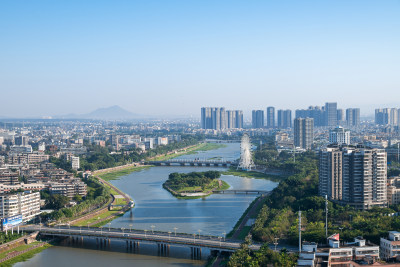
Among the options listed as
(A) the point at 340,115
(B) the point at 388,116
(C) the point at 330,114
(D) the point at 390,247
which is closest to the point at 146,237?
(D) the point at 390,247

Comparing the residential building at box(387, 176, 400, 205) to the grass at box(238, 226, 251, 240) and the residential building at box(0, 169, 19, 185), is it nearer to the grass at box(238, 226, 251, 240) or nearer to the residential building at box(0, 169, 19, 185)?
the grass at box(238, 226, 251, 240)

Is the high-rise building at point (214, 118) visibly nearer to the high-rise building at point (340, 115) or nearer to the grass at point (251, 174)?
the high-rise building at point (340, 115)

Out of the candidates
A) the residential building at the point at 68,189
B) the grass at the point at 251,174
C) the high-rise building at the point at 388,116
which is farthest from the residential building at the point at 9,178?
the high-rise building at the point at 388,116

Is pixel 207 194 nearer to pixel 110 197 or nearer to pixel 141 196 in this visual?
pixel 141 196

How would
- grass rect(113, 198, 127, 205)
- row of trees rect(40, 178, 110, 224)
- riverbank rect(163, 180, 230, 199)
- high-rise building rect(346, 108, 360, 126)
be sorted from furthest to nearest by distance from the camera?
Result: high-rise building rect(346, 108, 360, 126)
riverbank rect(163, 180, 230, 199)
grass rect(113, 198, 127, 205)
row of trees rect(40, 178, 110, 224)

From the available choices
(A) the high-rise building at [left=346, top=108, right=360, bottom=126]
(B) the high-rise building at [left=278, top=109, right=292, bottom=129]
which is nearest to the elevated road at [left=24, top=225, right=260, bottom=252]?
(A) the high-rise building at [left=346, top=108, right=360, bottom=126]

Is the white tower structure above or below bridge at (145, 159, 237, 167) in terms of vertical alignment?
above

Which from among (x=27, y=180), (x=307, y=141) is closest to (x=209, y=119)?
(x=307, y=141)
